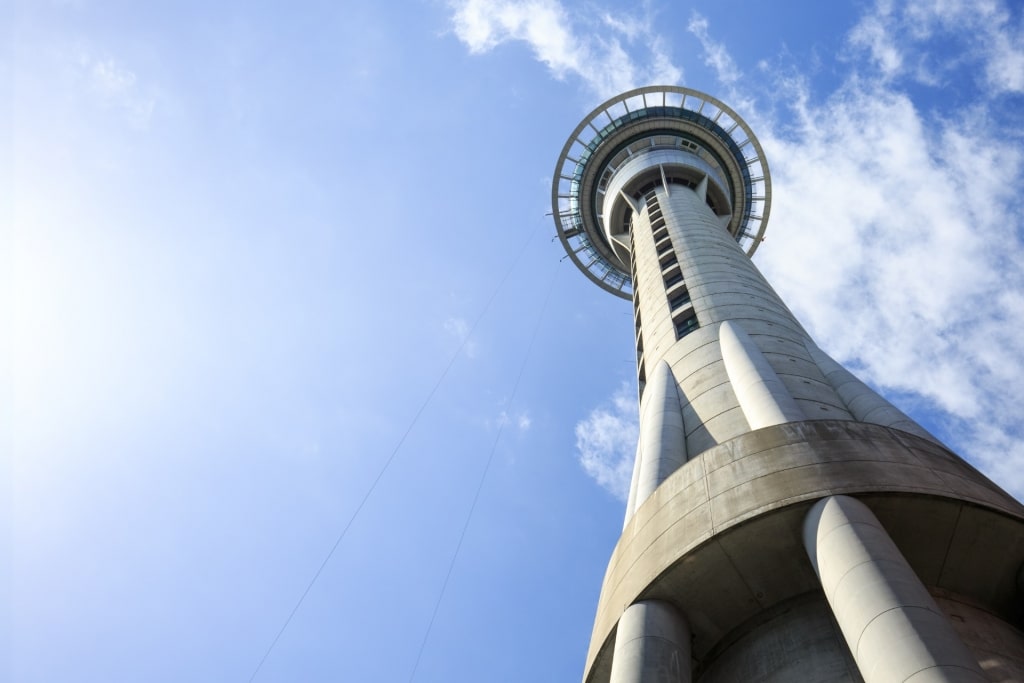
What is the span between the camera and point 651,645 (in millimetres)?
11305

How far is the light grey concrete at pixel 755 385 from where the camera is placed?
1580cm

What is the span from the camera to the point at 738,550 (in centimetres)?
1209

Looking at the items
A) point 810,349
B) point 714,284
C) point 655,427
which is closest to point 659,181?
point 714,284

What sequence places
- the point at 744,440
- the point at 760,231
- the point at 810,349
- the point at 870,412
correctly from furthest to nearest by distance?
the point at 760,231 → the point at 810,349 → the point at 870,412 → the point at 744,440

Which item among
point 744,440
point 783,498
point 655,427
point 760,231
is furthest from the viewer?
point 760,231

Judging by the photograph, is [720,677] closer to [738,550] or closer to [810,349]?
[738,550]

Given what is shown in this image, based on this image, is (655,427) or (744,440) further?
(655,427)

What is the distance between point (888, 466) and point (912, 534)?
1.14 meters

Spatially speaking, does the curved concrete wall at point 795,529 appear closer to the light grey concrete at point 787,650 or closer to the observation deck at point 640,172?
the light grey concrete at point 787,650

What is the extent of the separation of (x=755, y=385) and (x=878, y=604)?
8.55 meters

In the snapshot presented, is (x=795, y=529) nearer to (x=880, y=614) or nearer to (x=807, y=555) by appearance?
(x=807, y=555)

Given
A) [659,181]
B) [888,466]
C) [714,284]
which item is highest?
[659,181]

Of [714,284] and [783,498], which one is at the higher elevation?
[714,284]

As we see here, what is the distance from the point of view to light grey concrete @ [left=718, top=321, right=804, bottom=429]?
1580cm
